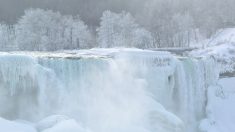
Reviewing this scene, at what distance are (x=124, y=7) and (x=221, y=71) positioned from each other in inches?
1243

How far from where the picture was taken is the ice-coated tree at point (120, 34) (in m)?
54.9

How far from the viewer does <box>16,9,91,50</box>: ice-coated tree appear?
49250 mm

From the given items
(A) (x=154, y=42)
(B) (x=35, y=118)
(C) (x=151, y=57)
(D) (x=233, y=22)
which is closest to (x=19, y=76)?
(B) (x=35, y=118)

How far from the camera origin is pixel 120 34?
5569 cm

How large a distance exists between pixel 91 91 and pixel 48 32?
3213 centimetres

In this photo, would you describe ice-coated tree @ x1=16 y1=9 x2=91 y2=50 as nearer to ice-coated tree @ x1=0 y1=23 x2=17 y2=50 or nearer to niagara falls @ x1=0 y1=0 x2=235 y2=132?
niagara falls @ x1=0 y1=0 x2=235 y2=132

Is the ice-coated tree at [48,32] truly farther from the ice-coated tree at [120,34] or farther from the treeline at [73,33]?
the ice-coated tree at [120,34]

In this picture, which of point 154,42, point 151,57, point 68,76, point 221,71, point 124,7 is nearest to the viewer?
point 68,76

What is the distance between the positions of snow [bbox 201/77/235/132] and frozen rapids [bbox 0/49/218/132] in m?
3.64

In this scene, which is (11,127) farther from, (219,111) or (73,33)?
(73,33)

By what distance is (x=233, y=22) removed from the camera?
2425 inches

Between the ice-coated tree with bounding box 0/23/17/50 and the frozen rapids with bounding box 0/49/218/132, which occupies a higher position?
the ice-coated tree with bounding box 0/23/17/50

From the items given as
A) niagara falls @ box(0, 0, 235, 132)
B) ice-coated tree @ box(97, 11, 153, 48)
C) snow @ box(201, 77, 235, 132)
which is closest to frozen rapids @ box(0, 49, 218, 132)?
niagara falls @ box(0, 0, 235, 132)

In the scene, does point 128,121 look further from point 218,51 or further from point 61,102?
point 218,51
